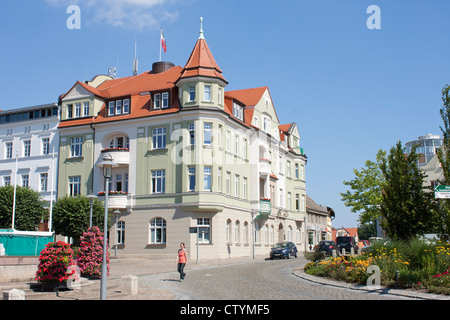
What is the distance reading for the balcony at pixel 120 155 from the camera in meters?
42.4

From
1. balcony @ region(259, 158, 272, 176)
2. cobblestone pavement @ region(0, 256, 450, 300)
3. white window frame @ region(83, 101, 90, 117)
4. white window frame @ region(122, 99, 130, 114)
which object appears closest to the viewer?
cobblestone pavement @ region(0, 256, 450, 300)

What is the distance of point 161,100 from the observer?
42.5 metres

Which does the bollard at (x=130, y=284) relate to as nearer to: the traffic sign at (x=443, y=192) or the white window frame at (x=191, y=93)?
the traffic sign at (x=443, y=192)

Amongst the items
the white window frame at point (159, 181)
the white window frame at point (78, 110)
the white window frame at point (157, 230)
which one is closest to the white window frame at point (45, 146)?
the white window frame at point (78, 110)

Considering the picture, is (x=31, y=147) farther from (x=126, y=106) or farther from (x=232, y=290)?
(x=232, y=290)

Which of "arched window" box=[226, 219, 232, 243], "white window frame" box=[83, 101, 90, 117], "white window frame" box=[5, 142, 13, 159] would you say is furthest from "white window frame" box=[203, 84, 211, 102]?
"white window frame" box=[5, 142, 13, 159]

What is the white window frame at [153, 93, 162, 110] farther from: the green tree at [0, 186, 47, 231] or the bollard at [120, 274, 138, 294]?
the bollard at [120, 274, 138, 294]

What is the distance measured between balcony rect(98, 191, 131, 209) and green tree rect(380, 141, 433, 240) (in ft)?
80.5

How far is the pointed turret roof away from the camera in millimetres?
40562

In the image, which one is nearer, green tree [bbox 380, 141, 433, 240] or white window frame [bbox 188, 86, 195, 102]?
green tree [bbox 380, 141, 433, 240]

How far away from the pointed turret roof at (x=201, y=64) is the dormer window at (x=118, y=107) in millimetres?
6437

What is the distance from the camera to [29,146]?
49094mm

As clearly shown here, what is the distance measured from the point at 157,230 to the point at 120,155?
7180 millimetres
